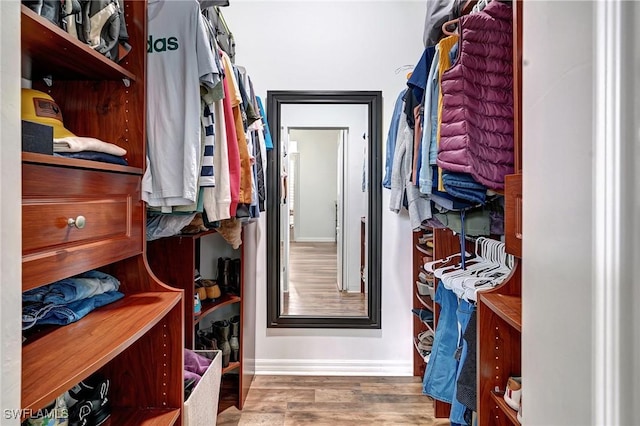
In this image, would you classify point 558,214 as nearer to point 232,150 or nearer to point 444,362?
point 232,150

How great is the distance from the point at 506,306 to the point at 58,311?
115cm

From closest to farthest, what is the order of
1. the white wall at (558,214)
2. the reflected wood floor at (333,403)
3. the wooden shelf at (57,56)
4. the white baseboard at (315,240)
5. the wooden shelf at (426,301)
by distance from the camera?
the white wall at (558,214) → the wooden shelf at (57,56) → the reflected wood floor at (333,403) → the wooden shelf at (426,301) → the white baseboard at (315,240)

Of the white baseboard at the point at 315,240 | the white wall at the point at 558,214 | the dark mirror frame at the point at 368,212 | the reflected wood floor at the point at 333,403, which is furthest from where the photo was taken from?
the white baseboard at the point at 315,240

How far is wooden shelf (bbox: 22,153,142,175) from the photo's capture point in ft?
2.06

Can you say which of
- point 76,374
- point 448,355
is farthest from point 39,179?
point 448,355

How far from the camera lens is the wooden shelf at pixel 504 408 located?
0.93 metres

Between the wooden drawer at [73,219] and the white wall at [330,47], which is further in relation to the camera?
the white wall at [330,47]

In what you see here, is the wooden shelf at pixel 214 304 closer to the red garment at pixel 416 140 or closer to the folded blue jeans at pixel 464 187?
the red garment at pixel 416 140

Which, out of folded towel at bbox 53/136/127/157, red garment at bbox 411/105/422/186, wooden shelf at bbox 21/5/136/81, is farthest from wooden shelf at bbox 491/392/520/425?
wooden shelf at bbox 21/5/136/81

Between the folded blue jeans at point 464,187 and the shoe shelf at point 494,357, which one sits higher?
the folded blue jeans at point 464,187

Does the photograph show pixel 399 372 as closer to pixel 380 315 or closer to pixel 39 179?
pixel 380 315

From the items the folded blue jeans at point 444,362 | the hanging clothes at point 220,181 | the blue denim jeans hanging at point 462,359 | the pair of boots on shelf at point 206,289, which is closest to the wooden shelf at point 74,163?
the hanging clothes at point 220,181

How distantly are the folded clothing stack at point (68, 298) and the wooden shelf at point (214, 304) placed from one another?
0.80 metres

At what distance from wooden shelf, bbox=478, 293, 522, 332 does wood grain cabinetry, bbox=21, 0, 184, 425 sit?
893 millimetres
